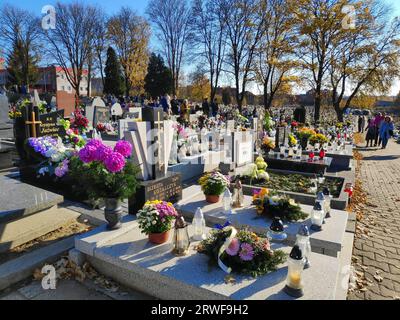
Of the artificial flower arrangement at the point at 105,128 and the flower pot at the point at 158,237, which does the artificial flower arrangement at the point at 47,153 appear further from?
the artificial flower arrangement at the point at 105,128

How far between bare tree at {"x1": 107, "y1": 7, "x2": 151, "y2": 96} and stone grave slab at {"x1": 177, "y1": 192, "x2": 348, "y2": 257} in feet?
129

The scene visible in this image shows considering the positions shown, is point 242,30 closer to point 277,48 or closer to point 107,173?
point 277,48

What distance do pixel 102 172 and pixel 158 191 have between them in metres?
1.46

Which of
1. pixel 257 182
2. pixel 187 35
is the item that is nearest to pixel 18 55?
pixel 187 35

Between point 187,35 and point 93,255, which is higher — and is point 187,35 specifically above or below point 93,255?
above

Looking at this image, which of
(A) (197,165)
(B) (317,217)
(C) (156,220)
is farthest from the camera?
(A) (197,165)

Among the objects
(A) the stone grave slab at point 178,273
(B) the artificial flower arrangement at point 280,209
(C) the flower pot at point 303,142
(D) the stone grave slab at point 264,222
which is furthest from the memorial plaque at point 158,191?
(C) the flower pot at point 303,142

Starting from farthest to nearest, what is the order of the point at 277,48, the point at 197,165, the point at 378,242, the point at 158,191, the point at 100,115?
1. the point at 277,48
2. the point at 100,115
3. the point at 197,165
4. the point at 158,191
5. the point at 378,242

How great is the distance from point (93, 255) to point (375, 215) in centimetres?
557

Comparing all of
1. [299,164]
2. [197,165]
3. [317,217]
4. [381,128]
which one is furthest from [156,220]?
[381,128]

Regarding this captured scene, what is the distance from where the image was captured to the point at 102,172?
3.78 metres

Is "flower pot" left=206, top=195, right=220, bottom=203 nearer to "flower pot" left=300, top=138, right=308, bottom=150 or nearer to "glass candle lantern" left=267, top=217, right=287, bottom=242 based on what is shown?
"glass candle lantern" left=267, top=217, right=287, bottom=242
